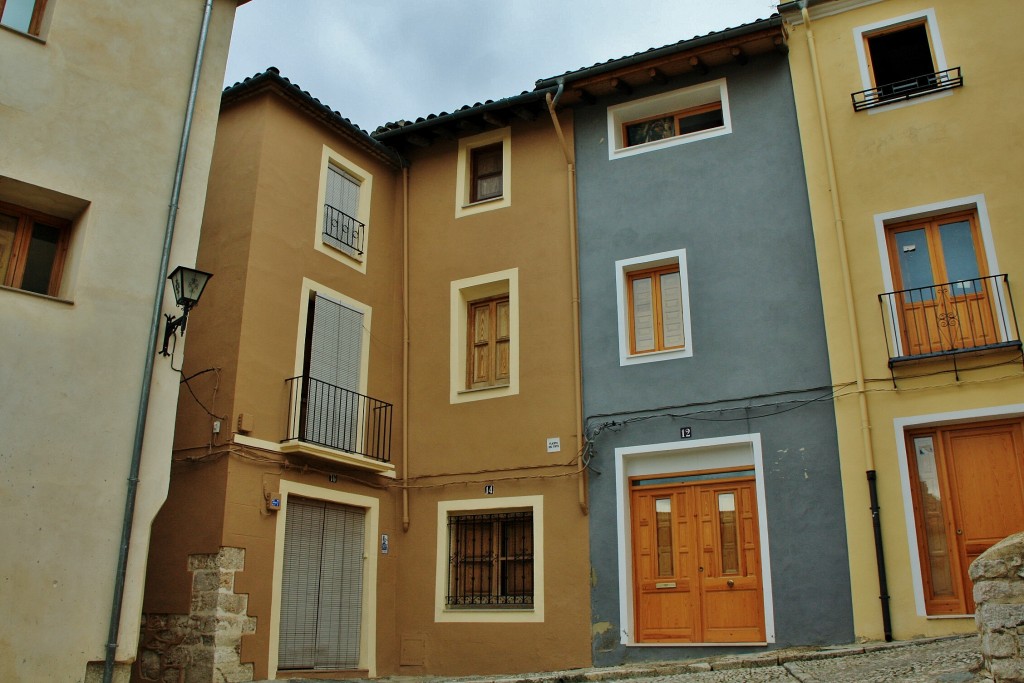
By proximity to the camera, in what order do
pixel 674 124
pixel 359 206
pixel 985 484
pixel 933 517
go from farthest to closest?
1. pixel 359 206
2. pixel 674 124
3. pixel 933 517
4. pixel 985 484

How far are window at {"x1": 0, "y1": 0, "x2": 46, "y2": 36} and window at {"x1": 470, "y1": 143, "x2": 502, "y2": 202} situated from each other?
689 centimetres

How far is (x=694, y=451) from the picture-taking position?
12.4 meters

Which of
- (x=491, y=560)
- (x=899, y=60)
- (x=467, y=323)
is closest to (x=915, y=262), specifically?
(x=899, y=60)

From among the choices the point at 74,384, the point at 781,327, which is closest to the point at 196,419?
the point at 74,384

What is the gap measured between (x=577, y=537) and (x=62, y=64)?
8266mm

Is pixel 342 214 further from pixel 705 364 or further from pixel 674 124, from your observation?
pixel 705 364

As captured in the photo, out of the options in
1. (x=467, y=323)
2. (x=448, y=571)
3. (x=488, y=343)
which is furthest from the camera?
(x=467, y=323)

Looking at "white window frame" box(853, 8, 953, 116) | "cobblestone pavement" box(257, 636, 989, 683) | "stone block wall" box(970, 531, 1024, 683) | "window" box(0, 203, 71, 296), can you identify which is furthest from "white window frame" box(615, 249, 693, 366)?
"window" box(0, 203, 71, 296)

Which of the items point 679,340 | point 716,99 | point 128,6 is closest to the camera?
point 128,6

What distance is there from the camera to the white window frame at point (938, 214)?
36.7ft

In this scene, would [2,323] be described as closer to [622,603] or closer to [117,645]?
[117,645]

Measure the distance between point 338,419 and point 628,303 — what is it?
173 inches

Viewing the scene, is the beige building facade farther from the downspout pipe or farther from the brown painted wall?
the downspout pipe

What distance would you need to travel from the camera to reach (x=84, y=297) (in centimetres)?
951
